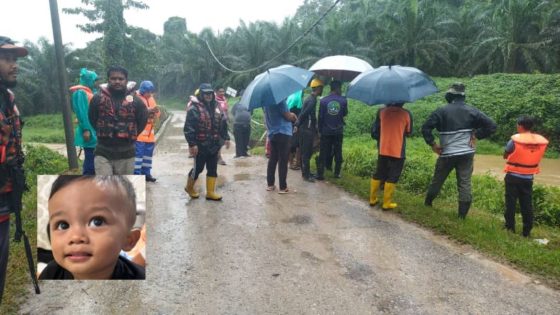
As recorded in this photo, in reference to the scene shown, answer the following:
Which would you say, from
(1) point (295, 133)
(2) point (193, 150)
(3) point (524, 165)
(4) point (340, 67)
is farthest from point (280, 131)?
(3) point (524, 165)

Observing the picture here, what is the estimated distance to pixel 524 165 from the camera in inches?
203

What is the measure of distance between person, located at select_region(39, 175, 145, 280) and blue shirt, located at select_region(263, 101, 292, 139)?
15.0ft

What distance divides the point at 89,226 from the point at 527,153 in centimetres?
469

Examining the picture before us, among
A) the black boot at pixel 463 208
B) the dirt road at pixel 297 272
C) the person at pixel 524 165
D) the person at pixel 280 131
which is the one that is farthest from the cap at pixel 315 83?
the person at pixel 524 165

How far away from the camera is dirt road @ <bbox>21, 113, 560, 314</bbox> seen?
3.46 metres

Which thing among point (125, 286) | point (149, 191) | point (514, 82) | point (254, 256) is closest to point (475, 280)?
point (254, 256)

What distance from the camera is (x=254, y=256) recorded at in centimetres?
443

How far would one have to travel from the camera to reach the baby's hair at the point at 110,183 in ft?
7.06

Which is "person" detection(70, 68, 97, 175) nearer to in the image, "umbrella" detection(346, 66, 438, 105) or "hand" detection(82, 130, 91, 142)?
"hand" detection(82, 130, 91, 142)

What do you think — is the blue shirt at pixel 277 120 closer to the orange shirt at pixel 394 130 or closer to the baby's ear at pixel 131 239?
the orange shirt at pixel 394 130

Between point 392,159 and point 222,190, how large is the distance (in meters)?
2.62

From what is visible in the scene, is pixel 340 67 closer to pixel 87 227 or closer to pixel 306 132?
pixel 306 132

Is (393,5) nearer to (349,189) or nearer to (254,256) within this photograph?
(349,189)

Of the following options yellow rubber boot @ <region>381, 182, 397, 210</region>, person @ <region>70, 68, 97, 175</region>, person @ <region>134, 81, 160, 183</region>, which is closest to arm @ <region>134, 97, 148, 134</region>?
person @ <region>70, 68, 97, 175</region>
